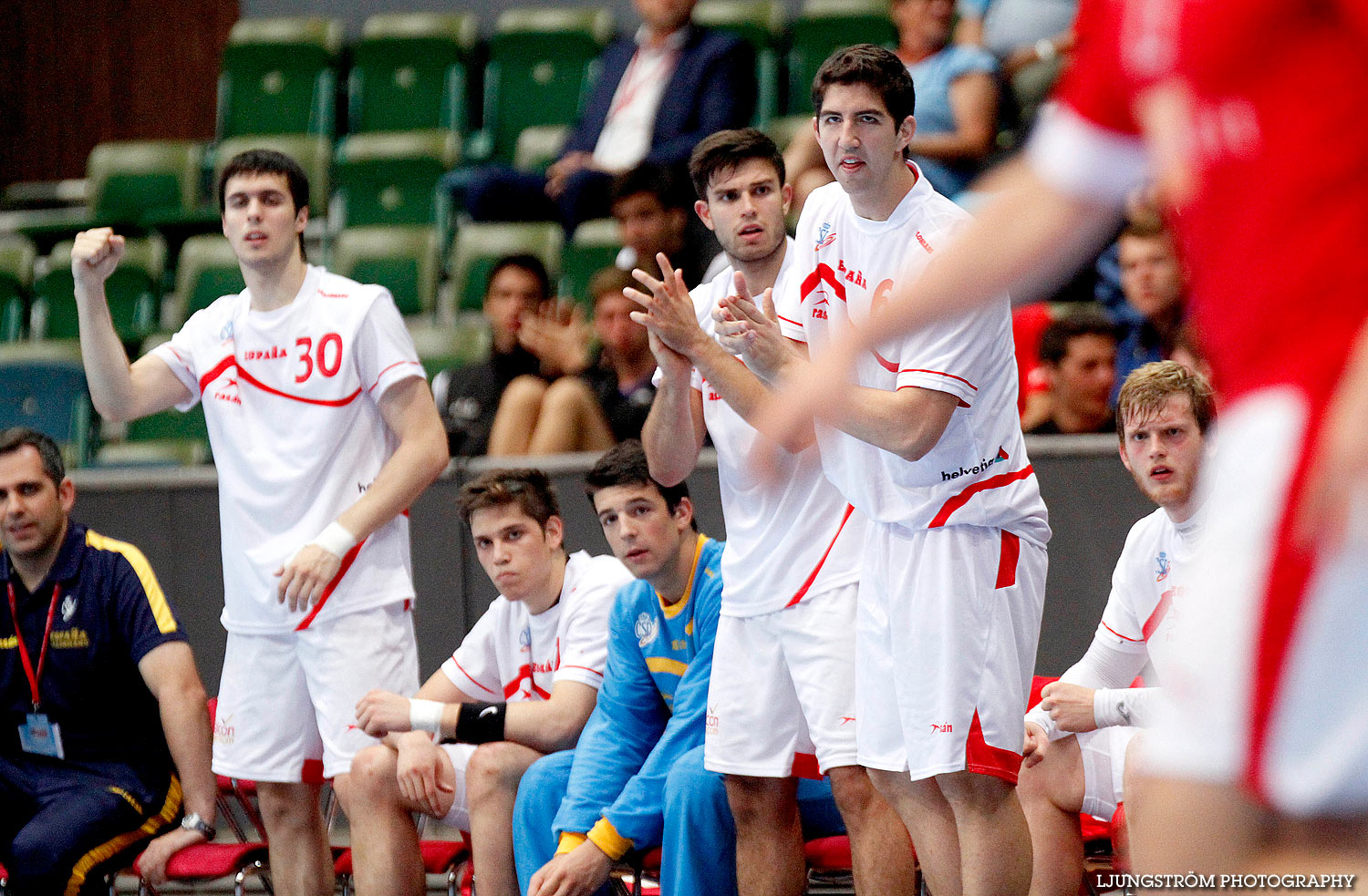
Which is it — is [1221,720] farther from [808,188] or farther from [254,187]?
[808,188]

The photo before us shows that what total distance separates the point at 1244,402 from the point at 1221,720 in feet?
0.86

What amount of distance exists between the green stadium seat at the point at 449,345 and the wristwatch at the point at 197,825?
2884 mm

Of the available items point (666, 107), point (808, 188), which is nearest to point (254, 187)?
point (808, 188)

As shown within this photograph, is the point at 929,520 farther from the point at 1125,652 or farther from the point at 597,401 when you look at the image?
the point at 597,401

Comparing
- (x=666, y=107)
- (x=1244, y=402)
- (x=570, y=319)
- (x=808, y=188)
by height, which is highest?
(x=666, y=107)

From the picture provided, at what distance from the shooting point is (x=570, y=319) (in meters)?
6.34

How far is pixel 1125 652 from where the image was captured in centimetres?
404

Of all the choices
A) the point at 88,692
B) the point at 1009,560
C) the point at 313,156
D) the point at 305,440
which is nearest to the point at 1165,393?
the point at 1009,560

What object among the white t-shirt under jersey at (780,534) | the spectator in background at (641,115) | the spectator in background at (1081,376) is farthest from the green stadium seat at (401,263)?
the white t-shirt under jersey at (780,534)

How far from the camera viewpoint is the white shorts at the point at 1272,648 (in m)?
1.21

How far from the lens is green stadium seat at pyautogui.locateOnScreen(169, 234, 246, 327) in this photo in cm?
821

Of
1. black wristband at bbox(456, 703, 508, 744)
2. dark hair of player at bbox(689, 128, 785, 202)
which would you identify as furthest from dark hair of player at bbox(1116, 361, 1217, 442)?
black wristband at bbox(456, 703, 508, 744)

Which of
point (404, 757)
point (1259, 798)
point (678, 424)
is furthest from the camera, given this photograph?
point (404, 757)

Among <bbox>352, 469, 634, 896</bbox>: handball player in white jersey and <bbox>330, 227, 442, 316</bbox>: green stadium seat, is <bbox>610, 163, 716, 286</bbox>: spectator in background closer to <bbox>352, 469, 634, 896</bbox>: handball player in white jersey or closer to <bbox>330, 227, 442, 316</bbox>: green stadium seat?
<bbox>352, 469, 634, 896</bbox>: handball player in white jersey
